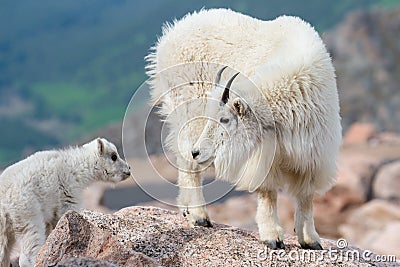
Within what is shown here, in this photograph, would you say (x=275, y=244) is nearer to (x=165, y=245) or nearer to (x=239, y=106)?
(x=165, y=245)

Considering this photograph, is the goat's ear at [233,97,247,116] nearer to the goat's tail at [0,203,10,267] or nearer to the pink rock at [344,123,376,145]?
the goat's tail at [0,203,10,267]

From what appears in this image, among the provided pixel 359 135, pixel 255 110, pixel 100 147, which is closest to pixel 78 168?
pixel 100 147

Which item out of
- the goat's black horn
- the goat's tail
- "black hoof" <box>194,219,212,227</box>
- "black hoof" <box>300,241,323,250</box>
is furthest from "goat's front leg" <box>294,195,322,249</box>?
the goat's tail

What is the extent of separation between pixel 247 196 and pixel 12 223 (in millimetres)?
18244

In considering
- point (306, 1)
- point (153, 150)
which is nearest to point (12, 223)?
point (153, 150)

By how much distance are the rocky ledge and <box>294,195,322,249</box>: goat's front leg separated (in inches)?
3.8

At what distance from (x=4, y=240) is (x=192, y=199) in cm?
183

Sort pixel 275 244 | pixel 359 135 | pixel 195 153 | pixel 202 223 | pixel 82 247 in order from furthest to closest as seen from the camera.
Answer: pixel 359 135 < pixel 202 223 < pixel 275 244 < pixel 195 153 < pixel 82 247

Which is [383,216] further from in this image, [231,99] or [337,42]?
[337,42]

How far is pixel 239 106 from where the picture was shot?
19.5 ft

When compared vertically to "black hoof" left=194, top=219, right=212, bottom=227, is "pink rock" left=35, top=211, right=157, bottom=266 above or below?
Answer: below

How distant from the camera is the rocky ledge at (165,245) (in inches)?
209

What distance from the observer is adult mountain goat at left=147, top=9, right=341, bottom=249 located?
6.01 meters

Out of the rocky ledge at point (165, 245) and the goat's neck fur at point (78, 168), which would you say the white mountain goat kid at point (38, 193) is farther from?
the rocky ledge at point (165, 245)
